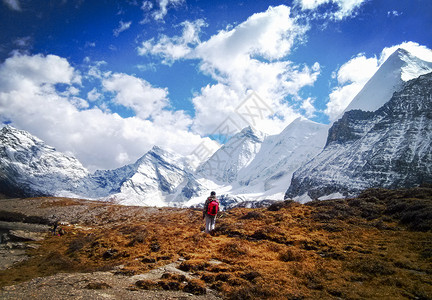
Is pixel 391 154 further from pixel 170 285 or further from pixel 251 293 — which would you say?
pixel 170 285

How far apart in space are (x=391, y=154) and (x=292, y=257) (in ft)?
516

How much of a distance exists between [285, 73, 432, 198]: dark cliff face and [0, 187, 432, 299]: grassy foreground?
12803 centimetres

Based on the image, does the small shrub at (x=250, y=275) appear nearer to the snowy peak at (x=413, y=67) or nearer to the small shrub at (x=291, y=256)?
the small shrub at (x=291, y=256)

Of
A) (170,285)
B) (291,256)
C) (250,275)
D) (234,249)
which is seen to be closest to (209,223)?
(234,249)

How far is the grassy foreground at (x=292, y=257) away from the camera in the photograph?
8516 mm

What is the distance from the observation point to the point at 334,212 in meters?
21.5

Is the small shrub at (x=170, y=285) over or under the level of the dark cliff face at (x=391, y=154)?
under

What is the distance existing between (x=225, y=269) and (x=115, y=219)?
131 ft

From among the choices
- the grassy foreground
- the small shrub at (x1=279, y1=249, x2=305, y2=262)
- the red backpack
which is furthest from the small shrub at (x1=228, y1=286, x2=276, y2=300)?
the red backpack

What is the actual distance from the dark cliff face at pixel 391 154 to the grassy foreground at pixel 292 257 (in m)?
128

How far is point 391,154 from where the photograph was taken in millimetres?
134875

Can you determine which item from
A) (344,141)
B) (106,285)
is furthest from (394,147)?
(106,285)

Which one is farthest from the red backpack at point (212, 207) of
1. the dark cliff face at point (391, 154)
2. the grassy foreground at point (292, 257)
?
the dark cliff face at point (391, 154)

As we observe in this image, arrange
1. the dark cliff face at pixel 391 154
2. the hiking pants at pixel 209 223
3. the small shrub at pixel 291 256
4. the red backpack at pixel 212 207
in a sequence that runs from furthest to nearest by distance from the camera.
Answer: the dark cliff face at pixel 391 154 < the hiking pants at pixel 209 223 < the red backpack at pixel 212 207 < the small shrub at pixel 291 256
